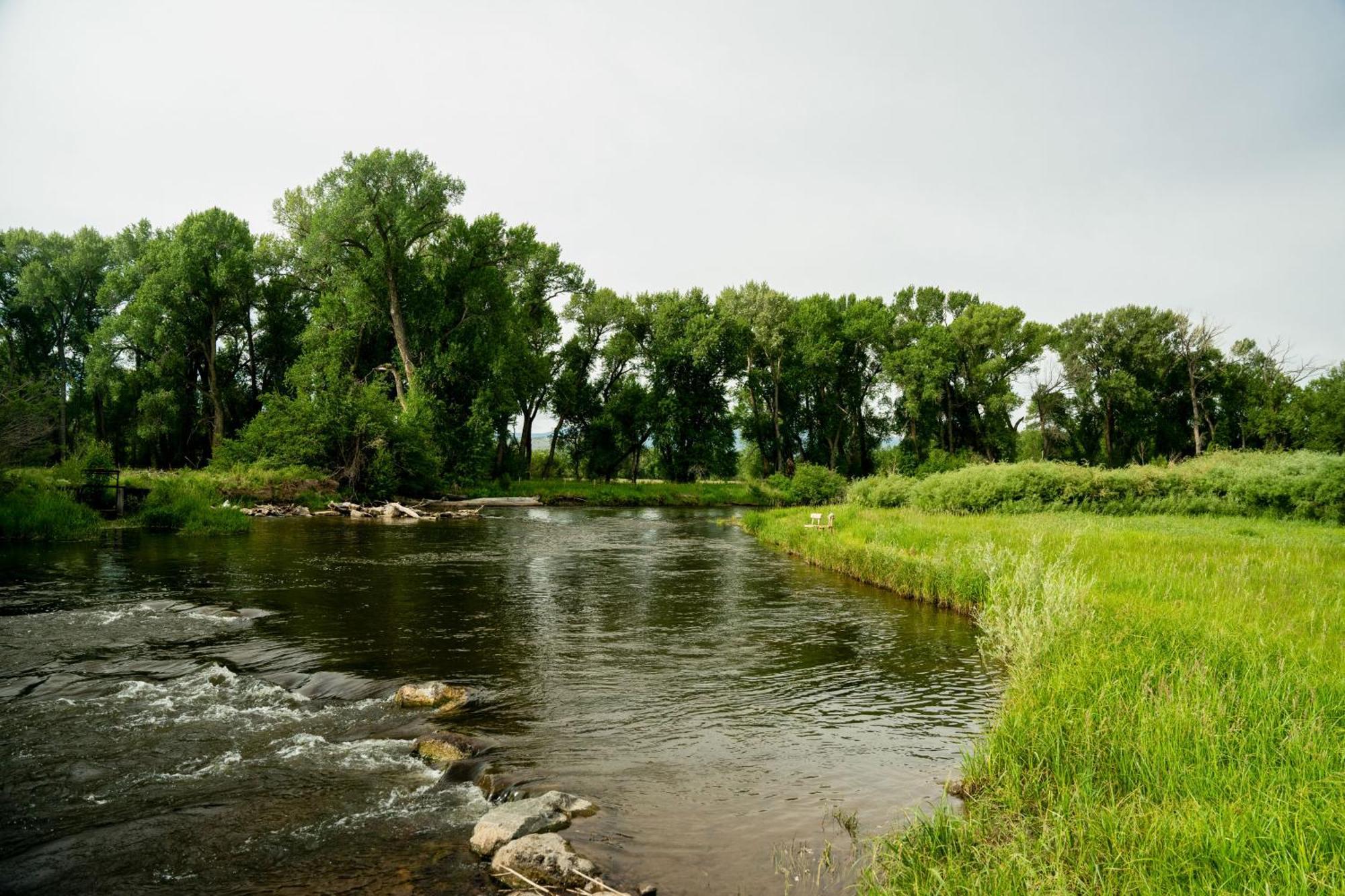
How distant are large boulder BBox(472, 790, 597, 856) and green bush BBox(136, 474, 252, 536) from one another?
26653 mm

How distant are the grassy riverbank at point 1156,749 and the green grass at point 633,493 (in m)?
45.8

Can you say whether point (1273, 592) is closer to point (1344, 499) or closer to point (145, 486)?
point (1344, 499)

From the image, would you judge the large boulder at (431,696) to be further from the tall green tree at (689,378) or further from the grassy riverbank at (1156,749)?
the tall green tree at (689,378)

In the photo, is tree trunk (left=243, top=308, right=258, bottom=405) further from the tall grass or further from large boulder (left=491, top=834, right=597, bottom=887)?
large boulder (left=491, top=834, right=597, bottom=887)

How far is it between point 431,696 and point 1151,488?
32.7 metres

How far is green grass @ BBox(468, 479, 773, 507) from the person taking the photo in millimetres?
56844

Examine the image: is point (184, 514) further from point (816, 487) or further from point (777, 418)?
point (777, 418)

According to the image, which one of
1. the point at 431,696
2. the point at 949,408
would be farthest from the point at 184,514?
the point at 949,408

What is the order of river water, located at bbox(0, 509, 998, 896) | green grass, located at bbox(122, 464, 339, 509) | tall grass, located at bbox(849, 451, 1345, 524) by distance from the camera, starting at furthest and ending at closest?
green grass, located at bbox(122, 464, 339, 509)
tall grass, located at bbox(849, 451, 1345, 524)
river water, located at bbox(0, 509, 998, 896)

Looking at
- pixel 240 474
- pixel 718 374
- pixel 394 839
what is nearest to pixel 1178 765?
pixel 394 839

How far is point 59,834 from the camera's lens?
6.01m

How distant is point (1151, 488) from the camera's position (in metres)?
31.7

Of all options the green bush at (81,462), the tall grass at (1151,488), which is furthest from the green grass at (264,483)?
the tall grass at (1151,488)

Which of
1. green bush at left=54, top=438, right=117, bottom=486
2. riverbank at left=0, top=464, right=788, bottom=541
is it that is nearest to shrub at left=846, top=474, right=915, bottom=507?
riverbank at left=0, top=464, right=788, bottom=541
